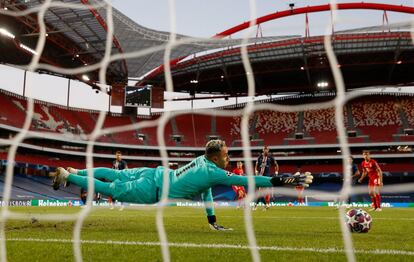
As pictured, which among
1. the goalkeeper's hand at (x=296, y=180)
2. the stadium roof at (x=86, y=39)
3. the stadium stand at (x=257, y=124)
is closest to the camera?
the goalkeeper's hand at (x=296, y=180)

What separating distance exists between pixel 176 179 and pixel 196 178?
0.90 ft

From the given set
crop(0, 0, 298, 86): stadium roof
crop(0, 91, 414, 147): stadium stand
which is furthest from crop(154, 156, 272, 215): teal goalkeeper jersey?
crop(0, 91, 414, 147): stadium stand

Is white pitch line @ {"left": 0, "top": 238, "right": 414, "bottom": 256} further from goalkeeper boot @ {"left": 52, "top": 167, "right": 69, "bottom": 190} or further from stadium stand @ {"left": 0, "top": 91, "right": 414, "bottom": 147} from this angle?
stadium stand @ {"left": 0, "top": 91, "right": 414, "bottom": 147}

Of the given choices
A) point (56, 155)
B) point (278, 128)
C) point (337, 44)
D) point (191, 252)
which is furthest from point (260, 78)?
point (191, 252)

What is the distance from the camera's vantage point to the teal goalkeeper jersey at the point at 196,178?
176 inches

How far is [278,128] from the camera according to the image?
3431 cm

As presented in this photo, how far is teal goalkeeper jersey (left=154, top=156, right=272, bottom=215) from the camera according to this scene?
4.46m

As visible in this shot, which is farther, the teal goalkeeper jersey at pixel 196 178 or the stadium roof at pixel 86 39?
the stadium roof at pixel 86 39

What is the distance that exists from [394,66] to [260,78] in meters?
9.75

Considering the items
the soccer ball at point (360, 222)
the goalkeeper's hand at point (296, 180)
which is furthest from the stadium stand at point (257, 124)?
the goalkeeper's hand at point (296, 180)

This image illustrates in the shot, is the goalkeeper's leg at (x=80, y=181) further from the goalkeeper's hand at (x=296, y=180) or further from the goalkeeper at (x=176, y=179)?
the goalkeeper's hand at (x=296, y=180)

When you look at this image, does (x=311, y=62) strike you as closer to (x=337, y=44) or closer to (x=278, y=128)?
(x=337, y=44)

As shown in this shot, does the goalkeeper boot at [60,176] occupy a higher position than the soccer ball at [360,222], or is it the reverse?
the goalkeeper boot at [60,176]

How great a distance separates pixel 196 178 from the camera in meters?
4.68
